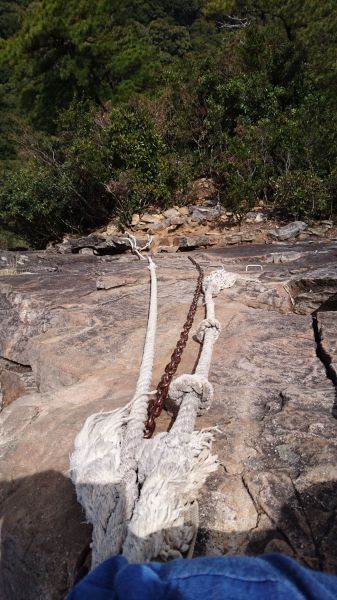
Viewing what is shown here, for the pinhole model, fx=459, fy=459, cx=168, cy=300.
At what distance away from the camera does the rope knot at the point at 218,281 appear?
10.8 feet

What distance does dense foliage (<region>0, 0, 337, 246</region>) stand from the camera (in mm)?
8336

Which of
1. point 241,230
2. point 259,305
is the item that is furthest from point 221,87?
point 259,305

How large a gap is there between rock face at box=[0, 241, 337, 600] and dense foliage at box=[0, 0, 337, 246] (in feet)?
15.6

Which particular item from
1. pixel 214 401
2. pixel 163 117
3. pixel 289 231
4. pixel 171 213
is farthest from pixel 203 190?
pixel 214 401

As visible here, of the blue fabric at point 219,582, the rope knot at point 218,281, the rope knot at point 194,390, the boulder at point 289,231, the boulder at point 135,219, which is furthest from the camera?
the boulder at point 135,219

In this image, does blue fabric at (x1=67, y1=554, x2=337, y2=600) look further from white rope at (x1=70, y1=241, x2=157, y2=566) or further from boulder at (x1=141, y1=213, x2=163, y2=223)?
boulder at (x1=141, y1=213, x2=163, y2=223)

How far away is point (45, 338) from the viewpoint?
286cm

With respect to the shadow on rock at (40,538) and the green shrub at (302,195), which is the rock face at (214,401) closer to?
the shadow on rock at (40,538)

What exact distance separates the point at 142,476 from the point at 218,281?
216 cm

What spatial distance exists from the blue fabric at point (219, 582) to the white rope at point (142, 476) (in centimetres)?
32

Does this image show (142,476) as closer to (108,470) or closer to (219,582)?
(108,470)

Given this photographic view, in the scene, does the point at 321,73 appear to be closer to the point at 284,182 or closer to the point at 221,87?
the point at 221,87

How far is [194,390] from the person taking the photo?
179 centimetres

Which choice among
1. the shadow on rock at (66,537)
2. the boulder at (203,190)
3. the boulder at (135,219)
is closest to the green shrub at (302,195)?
the boulder at (203,190)
